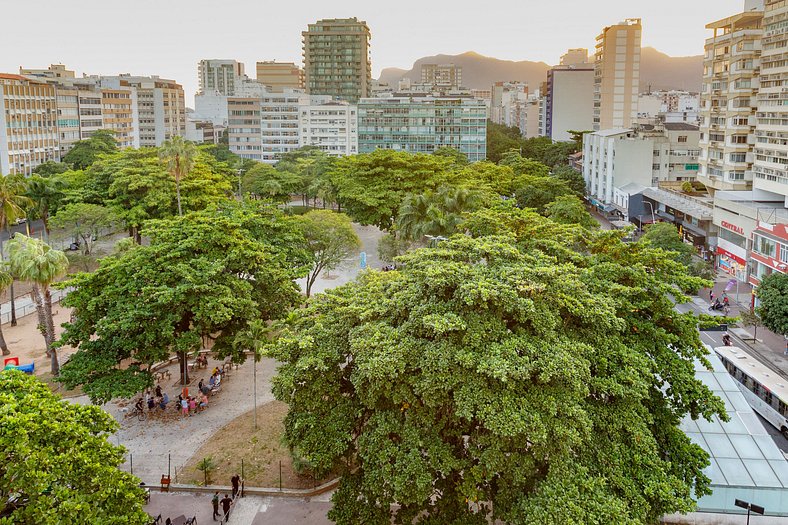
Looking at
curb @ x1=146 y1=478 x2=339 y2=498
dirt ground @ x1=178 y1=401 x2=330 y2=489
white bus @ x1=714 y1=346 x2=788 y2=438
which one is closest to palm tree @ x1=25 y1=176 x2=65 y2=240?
dirt ground @ x1=178 y1=401 x2=330 y2=489

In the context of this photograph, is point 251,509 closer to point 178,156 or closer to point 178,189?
point 178,156

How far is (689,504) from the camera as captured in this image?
51.1 ft

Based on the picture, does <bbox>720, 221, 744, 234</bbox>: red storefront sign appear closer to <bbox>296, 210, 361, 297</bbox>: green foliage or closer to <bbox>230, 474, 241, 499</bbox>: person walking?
<bbox>296, 210, 361, 297</bbox>: green foliage

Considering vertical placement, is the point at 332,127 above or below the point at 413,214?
above

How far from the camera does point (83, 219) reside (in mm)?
47094

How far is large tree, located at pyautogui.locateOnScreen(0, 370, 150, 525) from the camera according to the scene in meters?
12.6

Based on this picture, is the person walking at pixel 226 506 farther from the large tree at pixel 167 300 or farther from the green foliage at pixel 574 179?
the green foliage at pixel 574 179

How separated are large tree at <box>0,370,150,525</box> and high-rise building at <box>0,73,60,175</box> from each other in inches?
2759

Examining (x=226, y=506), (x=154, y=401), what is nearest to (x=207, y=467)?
(x=226, y=506)

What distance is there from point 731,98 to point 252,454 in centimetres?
4931

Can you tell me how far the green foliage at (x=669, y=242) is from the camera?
148ft

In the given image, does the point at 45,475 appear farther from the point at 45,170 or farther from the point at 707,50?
the point at 45,170

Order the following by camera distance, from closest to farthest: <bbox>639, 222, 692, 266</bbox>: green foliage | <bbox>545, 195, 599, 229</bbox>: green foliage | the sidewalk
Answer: the sidewalk, <bbox>639, 222, 692, 266</bbox>: green foliage, <bbox>545, 195, 599, 229</bbox>: green foliage

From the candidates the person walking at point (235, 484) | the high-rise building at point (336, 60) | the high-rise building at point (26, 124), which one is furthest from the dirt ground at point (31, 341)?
the high-rise building at point (336, 60)
